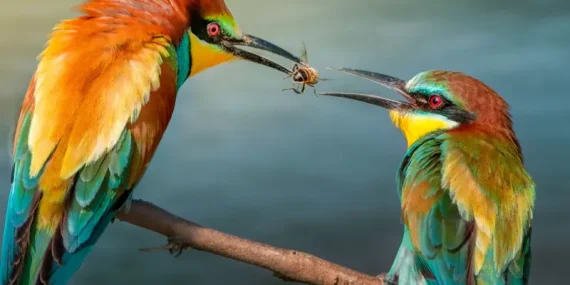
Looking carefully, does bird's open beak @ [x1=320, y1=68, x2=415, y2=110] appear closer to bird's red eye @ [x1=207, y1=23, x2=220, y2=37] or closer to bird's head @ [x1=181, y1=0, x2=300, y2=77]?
bird's head @ [x1=181, y1=0, x2=300, y2=77]

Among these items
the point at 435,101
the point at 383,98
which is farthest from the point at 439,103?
the point at 383,98

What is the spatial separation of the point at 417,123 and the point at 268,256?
2.18ft

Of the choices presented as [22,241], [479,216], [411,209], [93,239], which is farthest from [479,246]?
[22,241]

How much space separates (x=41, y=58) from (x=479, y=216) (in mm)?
1149

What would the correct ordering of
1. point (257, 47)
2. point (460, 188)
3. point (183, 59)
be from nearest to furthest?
point (460, 188), point (183, 59), point (257, 47)

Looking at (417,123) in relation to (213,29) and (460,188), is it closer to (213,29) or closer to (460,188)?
(460,188)

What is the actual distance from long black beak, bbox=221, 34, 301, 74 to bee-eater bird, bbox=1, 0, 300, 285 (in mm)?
82

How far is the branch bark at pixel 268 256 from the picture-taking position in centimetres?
161

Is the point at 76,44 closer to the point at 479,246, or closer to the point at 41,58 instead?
the point at 41,58

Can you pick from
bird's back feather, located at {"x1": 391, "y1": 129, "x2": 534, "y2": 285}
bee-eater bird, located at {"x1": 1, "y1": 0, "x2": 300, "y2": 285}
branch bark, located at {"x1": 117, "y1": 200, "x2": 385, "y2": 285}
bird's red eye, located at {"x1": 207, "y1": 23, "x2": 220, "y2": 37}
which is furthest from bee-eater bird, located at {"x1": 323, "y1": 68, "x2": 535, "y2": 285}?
bee-eater bird, located at {"x1": 1, "y1": 0, "x2": 300, "y2": 285}

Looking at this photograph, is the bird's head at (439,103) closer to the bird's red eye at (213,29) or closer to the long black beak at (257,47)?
the long black beak at (257,47)

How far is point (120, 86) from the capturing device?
1.72 m

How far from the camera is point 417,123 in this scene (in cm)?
204

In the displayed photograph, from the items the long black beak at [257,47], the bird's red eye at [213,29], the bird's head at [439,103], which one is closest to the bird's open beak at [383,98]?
the bird's head at [439,103]
